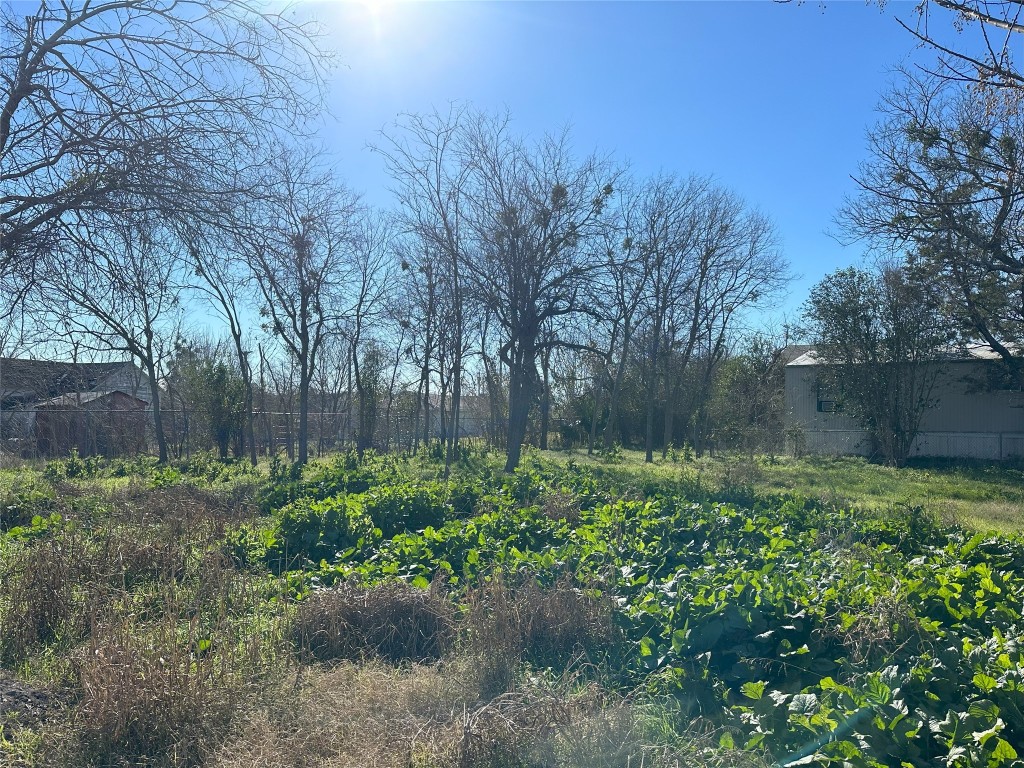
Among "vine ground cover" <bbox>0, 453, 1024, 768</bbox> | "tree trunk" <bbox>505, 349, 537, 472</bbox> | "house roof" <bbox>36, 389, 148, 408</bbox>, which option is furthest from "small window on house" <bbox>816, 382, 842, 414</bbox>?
"house roof" <bbox>36, 389, 148, 408</bbox>

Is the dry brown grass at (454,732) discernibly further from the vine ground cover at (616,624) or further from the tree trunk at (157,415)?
the tree trunk at (157,415)

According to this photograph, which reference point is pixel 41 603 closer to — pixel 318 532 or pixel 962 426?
pixel 318 532

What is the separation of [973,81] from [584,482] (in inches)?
284

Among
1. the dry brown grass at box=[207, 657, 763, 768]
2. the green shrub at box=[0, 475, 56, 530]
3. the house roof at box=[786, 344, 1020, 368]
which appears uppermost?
the house roof at box=[786, 344, 1020, 368]

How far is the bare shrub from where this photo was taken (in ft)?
16.6

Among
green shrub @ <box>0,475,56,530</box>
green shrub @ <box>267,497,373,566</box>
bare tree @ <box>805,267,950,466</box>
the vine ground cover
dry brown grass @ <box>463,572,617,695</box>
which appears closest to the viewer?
the vine ground cover

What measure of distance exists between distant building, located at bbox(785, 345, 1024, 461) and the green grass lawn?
1.07 metres

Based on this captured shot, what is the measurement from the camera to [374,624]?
5.24 meters

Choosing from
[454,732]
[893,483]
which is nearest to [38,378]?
[454,732]

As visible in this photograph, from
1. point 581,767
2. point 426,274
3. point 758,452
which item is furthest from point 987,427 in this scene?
point 581,767

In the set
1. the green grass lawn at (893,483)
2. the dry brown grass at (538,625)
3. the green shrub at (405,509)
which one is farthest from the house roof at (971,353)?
the dry brown grass at (538,625)

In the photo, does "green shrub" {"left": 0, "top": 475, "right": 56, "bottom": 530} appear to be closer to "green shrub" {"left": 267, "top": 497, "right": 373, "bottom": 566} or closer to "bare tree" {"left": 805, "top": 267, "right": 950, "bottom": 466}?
"green shrub" {"left": 267, "top": 497, "right": 373, "bottom": 566}

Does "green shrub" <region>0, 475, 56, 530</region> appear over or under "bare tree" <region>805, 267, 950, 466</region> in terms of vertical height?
under

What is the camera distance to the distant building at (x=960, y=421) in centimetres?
2256
